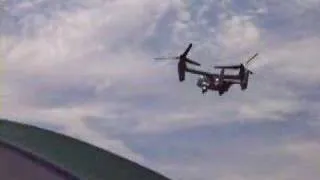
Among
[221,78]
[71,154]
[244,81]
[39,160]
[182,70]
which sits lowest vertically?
[244,81]

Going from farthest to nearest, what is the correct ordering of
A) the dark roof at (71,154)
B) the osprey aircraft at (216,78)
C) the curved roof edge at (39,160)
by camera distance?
the osprey aircraft at (216,78)
the dark roof at (71,154)
the curved roof edge at (39,160)

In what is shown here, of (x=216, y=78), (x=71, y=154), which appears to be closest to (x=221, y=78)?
(x=216, y=78)

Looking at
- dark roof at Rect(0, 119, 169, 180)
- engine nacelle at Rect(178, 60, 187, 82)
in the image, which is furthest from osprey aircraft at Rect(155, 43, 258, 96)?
dark roof at Rect(0, 119, 169, 180)

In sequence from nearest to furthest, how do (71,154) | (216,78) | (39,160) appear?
(39,160) → (71,154) → (216,78)

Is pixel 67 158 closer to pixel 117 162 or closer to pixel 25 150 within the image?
pixel 25 150

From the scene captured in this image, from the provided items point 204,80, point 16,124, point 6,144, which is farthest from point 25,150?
point 204,80

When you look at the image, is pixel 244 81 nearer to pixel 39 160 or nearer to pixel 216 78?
pixel 216 78

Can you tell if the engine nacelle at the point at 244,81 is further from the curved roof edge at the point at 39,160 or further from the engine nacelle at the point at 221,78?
the curved roof edge at the point at 39,160

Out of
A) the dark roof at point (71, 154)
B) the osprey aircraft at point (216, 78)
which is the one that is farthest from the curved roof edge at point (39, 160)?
the osprey aircraft at point (216, 78)
